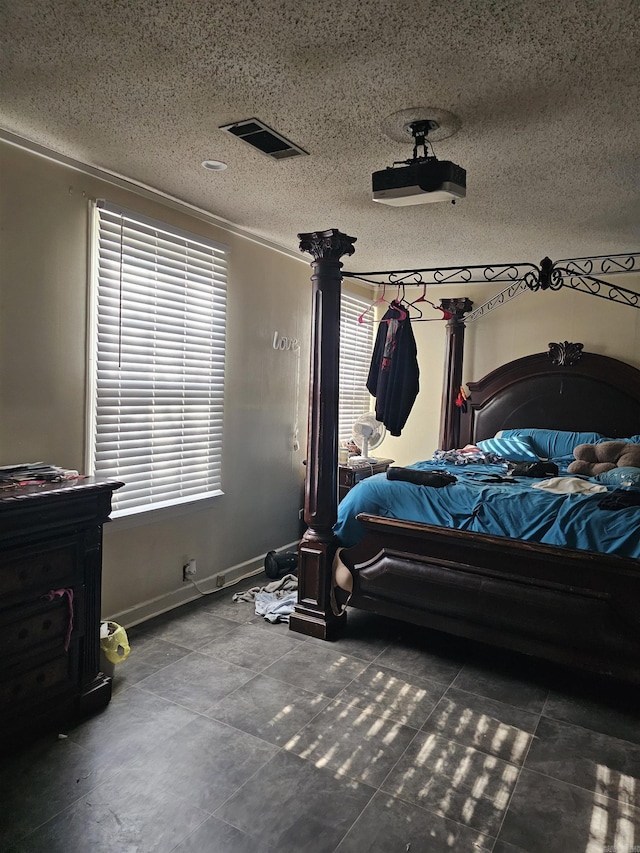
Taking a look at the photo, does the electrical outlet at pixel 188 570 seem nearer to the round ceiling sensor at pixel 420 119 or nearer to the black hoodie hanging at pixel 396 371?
the black hoodie hanging at pixel 396 371

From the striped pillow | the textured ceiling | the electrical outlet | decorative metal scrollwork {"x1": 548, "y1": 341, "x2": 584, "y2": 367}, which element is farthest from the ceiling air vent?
decorative metal scrollwork {"x1": 548, "y1": 341, "x2": 584, "y2": 367}

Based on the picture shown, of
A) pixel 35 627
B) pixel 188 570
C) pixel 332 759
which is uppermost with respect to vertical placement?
pixel 35 627

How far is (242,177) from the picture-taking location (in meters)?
Answer: 2.88

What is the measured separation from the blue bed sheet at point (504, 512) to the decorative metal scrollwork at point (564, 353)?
1.67 meters

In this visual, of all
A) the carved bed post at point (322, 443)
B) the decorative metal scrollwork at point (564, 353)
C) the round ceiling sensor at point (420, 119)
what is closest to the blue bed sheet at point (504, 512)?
the carved bed post at point (322, 443)

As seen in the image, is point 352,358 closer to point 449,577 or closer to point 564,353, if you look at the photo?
point 564,353

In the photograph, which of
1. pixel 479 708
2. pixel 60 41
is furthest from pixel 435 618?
pixel 60 41

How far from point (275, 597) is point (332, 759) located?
62.9 inches

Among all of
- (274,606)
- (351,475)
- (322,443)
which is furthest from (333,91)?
(351,475)

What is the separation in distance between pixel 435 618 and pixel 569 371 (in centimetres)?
275

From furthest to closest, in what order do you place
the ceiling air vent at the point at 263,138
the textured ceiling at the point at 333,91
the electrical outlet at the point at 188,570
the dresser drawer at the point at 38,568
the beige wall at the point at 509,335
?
the beige wall at the point at 509,335, the electrical outlet at the point at 188,570, the ceiling air vent at the point at 263,138, the dresser drawer at the point at 38,568, the textured ceiling at the point at 333,91

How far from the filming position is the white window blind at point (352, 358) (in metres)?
5.44

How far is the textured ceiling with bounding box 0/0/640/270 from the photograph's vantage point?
1.60 m

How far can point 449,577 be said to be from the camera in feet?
9.66
